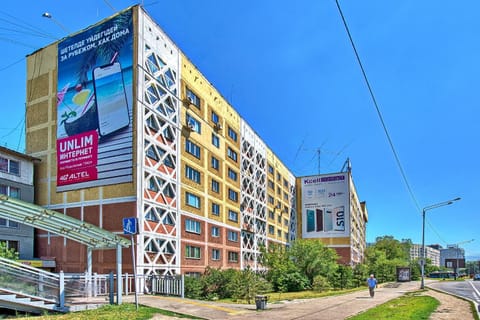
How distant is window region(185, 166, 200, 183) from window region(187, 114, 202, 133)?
3368 mm

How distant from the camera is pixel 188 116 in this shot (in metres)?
37.1

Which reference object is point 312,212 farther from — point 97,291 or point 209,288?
point 97,291

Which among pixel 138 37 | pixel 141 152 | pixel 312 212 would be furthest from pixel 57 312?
pixel 312 212

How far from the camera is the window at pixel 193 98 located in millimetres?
37494

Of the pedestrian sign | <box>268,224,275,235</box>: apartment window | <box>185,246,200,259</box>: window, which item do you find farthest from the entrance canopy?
<box>268,224,275,235</box>: apartment window

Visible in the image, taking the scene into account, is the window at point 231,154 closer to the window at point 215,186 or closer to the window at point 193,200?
the window at point 215,186

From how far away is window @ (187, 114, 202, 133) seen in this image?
36.7 metres

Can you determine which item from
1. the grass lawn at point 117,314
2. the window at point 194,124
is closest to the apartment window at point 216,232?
the window at point 194,124

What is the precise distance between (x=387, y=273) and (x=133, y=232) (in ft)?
243

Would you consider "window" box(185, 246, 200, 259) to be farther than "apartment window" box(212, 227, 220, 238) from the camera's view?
No

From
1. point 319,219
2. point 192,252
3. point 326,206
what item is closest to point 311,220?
point 319,219

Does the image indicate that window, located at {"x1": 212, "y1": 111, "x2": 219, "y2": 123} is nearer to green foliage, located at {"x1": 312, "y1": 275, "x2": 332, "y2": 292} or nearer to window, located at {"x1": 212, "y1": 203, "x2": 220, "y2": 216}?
window, located at {"x1": 212, "y1": 203, "x2": 220, "y2": 216}

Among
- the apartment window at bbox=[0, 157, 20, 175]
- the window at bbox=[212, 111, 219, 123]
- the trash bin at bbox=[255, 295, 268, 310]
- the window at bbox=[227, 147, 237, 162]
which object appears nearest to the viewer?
the trash bin at bbox=[255, 295, 268, 310]

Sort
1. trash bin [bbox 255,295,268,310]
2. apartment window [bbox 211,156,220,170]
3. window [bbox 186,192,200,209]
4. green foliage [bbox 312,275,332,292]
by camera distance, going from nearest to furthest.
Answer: trash bin [bbox 255,295,268,310]
window [bbox 186,192,200,209]
green foliage [bbox 312,275,332,292]
apartment window [bbox 211,156,220,170]
